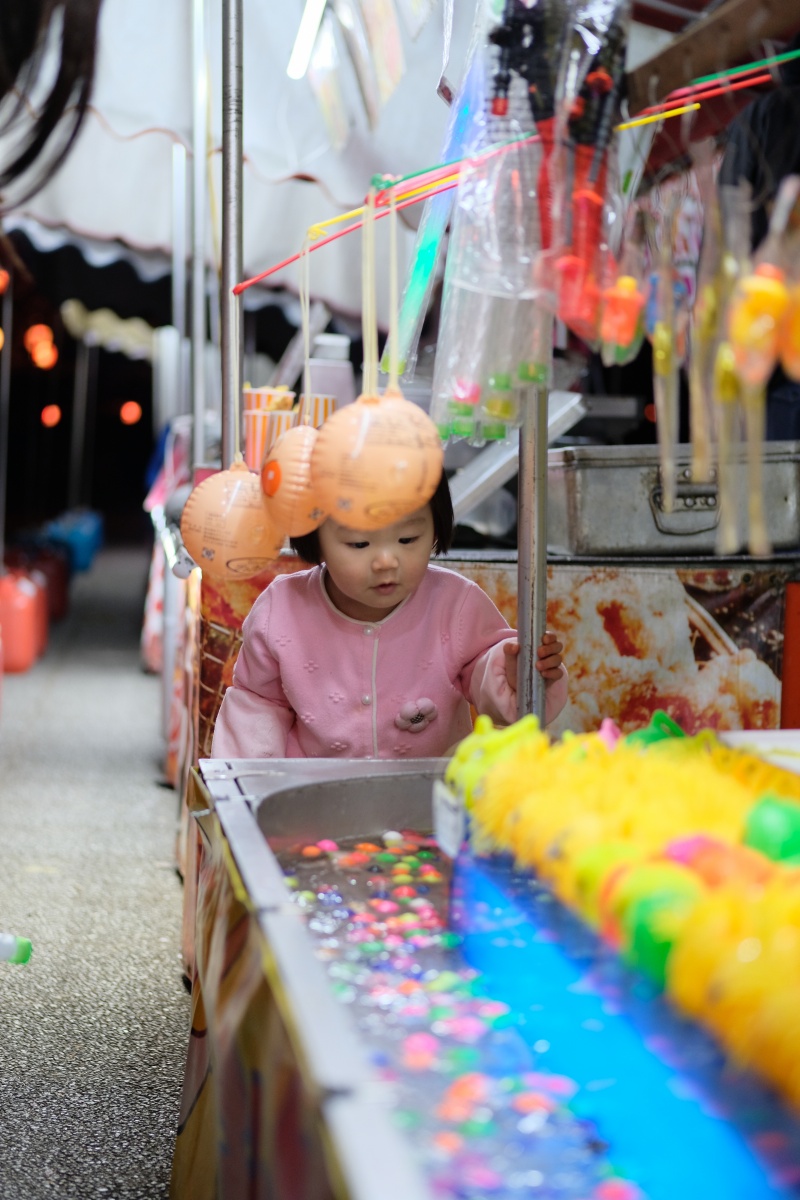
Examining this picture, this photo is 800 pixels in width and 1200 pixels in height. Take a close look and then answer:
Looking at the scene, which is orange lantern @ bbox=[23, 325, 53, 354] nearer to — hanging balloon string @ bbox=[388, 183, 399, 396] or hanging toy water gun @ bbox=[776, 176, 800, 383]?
hanging balloon string @ bbox=[388, 183, 399, 396]

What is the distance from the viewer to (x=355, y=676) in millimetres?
1835

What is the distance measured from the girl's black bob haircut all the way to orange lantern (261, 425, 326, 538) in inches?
11.2

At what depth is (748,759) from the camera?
3.76 feet

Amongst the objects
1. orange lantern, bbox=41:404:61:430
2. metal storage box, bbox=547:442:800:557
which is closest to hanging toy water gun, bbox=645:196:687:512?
metal storage box, bbox=547:442:800:557

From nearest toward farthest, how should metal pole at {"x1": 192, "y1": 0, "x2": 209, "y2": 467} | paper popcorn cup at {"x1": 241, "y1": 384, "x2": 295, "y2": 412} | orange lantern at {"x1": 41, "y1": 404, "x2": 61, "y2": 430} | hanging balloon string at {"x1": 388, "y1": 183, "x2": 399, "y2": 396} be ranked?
hanging balloon string at {"x1": 388, "y1": 183, "x2": 399, "y2": 396} < paper popcorn cup at {"x1": 241, "y1": 384, "x2": 295, "y2": 412} < metal pole at {"x1": 192, "y1": 0, "x2": 209, "y2": 467} < orange lantern at {"x1": 41, "y1": 404, "x2": 61, "y2": 430}

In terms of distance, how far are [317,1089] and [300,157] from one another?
126 inches

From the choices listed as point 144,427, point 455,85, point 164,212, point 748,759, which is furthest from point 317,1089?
point 144,427

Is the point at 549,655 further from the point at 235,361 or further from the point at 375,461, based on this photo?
the point at 235,361

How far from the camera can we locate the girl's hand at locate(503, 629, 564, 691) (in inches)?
59.1

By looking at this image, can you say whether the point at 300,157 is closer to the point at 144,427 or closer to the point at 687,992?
the point at 687,992

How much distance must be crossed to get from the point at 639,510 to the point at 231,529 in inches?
38.9

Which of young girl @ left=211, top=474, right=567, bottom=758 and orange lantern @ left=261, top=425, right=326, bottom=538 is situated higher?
orange lantern @ left=261, top=425, right=326, bottom=538

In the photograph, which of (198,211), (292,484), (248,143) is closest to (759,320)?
(292,484)

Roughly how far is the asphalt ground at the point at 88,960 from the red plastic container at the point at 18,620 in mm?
944
